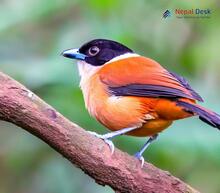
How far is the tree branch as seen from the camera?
3.12 meters

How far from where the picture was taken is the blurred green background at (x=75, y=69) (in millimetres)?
4164

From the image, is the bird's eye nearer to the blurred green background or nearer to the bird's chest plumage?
the blurred green background

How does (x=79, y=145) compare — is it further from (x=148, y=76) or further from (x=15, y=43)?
(x=15, y=43)

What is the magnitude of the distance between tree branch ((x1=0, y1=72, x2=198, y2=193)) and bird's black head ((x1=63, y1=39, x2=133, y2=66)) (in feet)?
3.32

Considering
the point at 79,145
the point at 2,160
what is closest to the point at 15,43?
the point at 2,160

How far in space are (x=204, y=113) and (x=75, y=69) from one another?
123 centimetres

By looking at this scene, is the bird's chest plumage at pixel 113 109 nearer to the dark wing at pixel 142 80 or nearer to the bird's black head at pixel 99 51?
the dark wing at pixel 142 80

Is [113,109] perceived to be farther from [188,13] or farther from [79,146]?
[188,13]

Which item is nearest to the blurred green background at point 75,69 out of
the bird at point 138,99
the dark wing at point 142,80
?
the bird at point 138,99

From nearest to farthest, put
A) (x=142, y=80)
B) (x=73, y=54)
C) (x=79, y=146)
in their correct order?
(x=79, y=146), (x=142, y=80), (x=73, y=54)

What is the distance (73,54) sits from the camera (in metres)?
4.28

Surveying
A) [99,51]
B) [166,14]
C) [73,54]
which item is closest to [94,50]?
[99,51]

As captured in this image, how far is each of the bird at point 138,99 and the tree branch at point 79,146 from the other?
135 mm

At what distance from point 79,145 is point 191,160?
1.37 m
